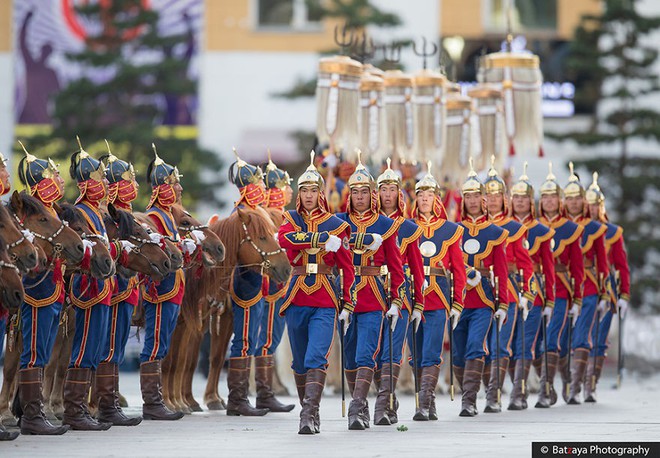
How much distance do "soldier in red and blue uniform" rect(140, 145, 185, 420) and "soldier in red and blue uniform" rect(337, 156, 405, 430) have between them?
6.06ft

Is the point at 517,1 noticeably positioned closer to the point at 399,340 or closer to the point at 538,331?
the point at 538,331

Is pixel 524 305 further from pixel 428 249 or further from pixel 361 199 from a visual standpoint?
pixel 361 199

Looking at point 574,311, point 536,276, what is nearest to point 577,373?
point 574,311

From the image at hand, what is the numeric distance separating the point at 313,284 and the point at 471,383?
300cm

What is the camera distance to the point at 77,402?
1427 cm

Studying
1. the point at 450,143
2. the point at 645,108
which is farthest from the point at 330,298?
the point at 645,108

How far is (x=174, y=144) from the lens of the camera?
1259 inches

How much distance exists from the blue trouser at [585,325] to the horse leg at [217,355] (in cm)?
417

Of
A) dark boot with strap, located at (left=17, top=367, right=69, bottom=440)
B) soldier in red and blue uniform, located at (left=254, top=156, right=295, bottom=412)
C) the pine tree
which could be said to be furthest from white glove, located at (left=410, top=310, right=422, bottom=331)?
the pine tree

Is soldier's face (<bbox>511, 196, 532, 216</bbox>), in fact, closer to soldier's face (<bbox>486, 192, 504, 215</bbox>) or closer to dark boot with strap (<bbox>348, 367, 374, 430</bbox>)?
soldier's face (<bbox>486, 192, 504, 215</bbox>)

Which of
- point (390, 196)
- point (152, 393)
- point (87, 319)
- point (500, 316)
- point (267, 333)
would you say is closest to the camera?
point (87, 319)

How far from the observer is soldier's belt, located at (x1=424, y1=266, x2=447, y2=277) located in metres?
15.9

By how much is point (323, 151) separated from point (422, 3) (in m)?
15.5

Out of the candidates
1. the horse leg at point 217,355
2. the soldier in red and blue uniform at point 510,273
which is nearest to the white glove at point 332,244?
the horse leg at point 217,355
